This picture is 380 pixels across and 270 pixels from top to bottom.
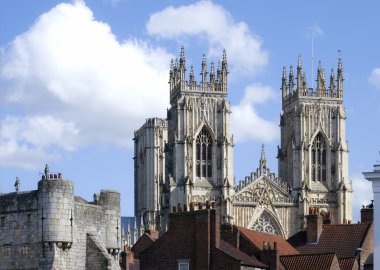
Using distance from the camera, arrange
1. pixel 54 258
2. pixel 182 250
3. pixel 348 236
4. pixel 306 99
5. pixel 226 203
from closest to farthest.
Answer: pixel 54 258 → pixel 182 250 → pixel 348 236 → pixel 226 203 → pixel 306 99

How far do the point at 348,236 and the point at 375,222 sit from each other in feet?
26.3

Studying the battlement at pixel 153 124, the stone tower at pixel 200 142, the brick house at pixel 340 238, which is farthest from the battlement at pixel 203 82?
the brick house at pixel 340 238

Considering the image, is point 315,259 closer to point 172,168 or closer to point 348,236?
point 348,236

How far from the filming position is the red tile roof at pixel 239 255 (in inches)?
1781

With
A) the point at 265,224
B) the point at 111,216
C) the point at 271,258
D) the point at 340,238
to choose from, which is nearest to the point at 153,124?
the point at 265,224

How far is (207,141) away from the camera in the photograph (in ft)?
372

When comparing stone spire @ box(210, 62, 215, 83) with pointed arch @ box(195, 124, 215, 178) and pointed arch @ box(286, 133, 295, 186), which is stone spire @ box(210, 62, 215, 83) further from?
pointed arch @ box(286, 133, 295, 186)

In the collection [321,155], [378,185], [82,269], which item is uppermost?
[321,155]

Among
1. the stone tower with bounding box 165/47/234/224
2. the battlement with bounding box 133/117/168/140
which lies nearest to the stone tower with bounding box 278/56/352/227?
the stone tower with bounding box 165/47/234/224

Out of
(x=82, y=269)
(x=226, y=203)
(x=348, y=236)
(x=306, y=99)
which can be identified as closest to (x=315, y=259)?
(x=348, y=236)

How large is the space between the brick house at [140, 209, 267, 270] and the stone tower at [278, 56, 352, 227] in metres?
66.4

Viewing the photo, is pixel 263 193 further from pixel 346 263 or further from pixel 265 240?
pixel 346 263

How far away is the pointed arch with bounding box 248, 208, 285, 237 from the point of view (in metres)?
112

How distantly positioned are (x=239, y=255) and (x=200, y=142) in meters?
66.9
